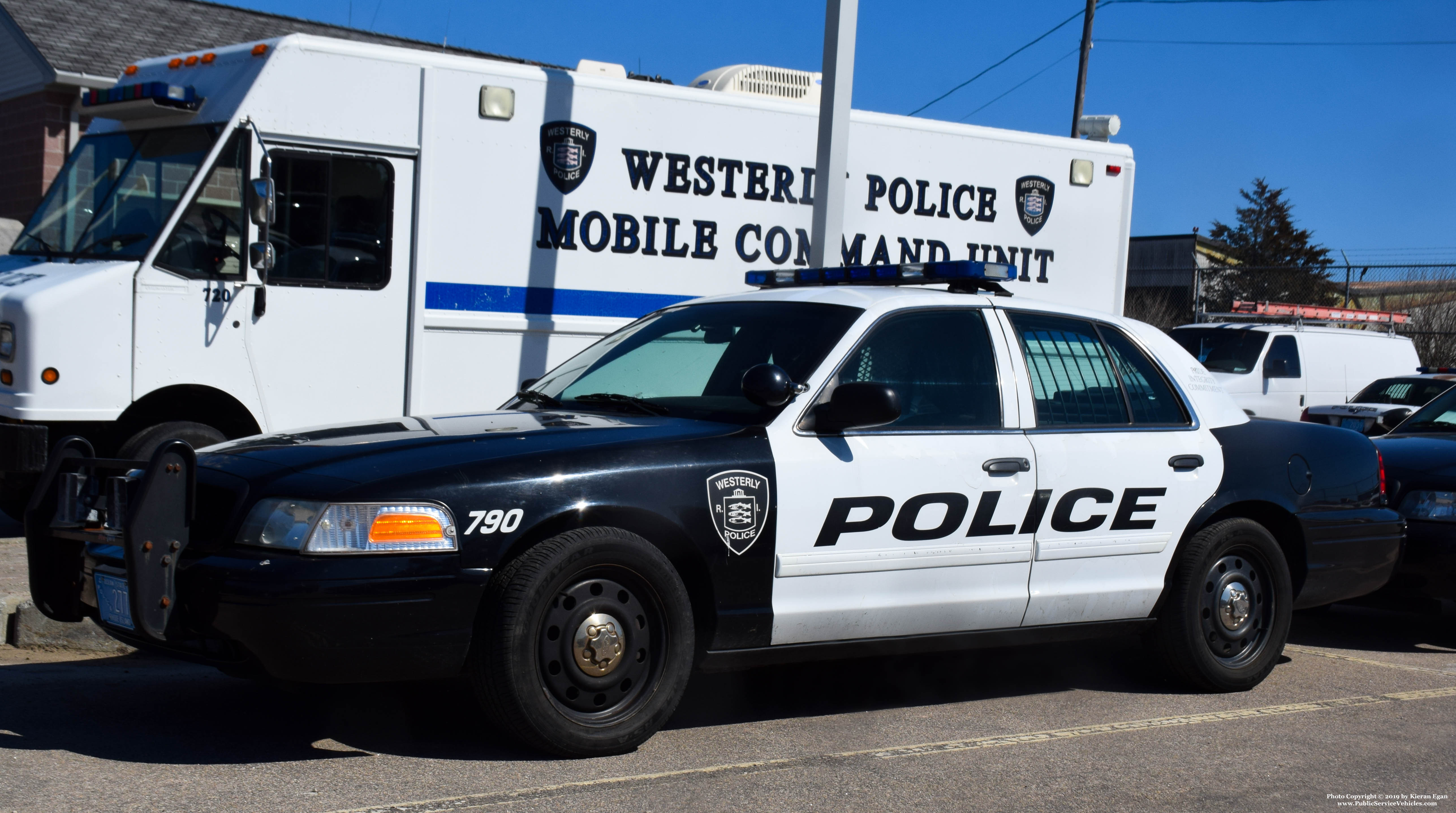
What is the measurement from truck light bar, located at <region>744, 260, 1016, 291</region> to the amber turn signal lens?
2.35 meters

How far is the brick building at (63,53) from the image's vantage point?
18.3 metres

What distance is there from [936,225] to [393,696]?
602cm

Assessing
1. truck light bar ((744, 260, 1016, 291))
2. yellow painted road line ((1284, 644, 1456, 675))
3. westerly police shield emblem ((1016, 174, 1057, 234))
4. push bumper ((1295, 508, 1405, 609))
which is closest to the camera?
truck light bar ((744, 260, 1016, 291))

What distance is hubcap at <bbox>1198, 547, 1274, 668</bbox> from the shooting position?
5.89 metres

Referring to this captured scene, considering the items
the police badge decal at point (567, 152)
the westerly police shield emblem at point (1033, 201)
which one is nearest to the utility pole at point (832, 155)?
the police badge decal at point (567, 152)

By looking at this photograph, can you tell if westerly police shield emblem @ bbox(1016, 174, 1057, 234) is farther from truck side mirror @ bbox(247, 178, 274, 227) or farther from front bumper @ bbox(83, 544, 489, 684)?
front bumper @ bbox(83, 544, 489, 684)

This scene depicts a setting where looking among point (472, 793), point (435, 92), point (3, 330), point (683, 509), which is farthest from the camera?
point (435, 92)

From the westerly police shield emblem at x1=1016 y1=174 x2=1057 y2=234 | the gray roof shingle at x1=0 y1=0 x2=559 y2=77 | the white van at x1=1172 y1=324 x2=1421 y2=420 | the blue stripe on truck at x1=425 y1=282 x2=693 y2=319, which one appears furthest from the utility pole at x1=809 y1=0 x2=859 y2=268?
the gray roof shingle at x1=0 y1=0 x2=559 y2=77

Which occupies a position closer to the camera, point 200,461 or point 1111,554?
point 200,461

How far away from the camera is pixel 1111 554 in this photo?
18.3ft

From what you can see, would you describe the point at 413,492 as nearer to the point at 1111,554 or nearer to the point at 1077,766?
the point at 1077,766

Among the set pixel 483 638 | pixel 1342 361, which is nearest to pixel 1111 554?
pixel 483 638

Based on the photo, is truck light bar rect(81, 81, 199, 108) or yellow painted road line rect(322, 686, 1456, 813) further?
truck light bar rect(81, 81, 199, 108)

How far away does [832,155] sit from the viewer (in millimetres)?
8945
